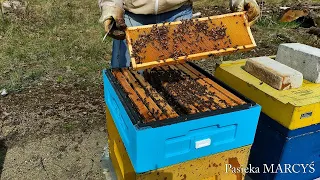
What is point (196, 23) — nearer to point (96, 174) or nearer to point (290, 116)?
point (290, 116)

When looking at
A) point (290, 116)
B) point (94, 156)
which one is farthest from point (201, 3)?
point (290, 116)

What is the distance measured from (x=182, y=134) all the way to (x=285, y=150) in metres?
0.83

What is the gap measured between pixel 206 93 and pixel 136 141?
666mm

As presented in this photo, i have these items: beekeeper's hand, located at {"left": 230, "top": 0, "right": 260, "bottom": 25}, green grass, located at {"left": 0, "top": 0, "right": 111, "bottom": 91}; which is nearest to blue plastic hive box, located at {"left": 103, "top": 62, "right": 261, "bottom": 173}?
beekeeper's hand, located at {"left": 230, "top": 0, "right": 260, "bottom": 25}

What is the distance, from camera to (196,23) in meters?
2.23

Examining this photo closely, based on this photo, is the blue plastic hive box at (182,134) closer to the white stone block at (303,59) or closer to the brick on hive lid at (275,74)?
the brick on hive lid at (275,74)

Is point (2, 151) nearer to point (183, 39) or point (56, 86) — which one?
point (56, 86)

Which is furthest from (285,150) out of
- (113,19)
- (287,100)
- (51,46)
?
(51,46)

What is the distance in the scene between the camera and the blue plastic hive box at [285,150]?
2.07 m

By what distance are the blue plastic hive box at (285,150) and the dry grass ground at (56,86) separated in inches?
58.1

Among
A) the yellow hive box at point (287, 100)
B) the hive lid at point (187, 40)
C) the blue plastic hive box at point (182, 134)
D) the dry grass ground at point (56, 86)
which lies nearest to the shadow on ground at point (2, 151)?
the dry grass ground at point (56, 86)

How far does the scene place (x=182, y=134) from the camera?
5.62 feet

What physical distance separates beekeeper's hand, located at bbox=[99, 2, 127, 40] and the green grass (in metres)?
2.23

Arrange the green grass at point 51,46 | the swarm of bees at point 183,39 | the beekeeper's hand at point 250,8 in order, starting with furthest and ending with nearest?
the green grass at point 51,46, the beekeeper's hand at point 250,8, the swarm of bees at point 183,39
